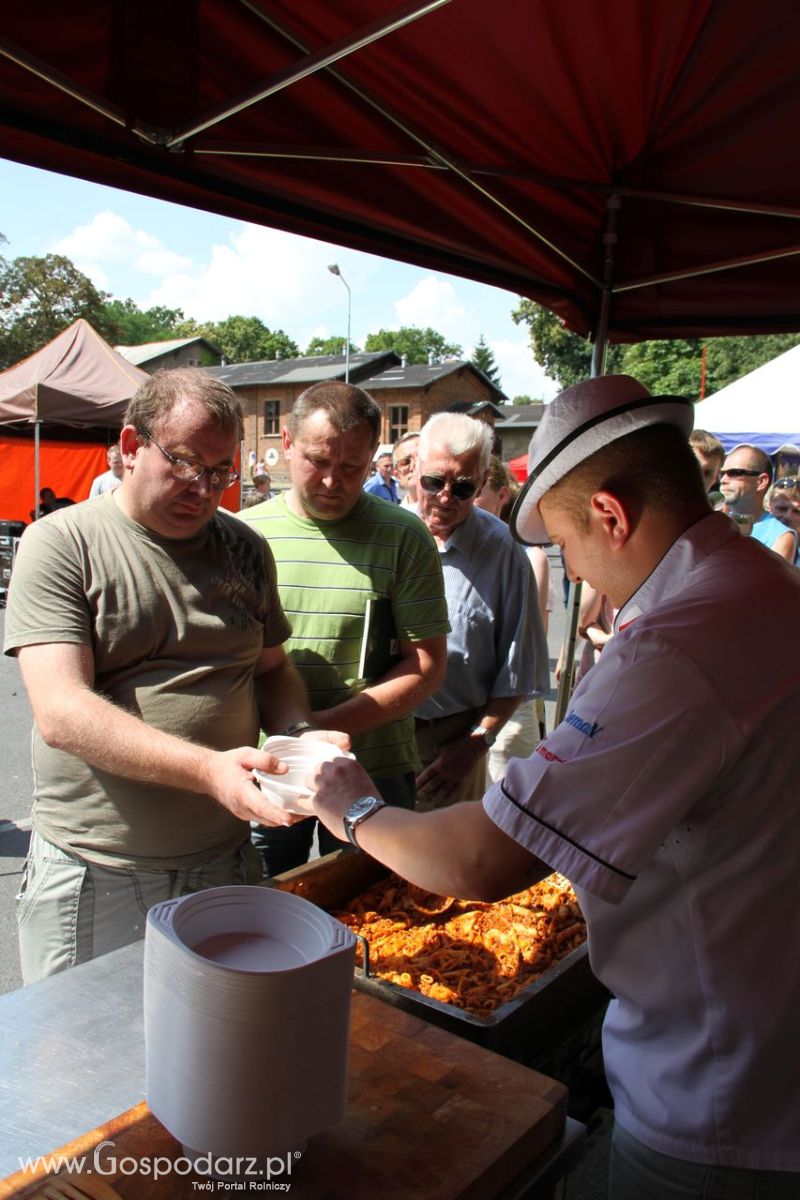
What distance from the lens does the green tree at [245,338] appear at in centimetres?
10431

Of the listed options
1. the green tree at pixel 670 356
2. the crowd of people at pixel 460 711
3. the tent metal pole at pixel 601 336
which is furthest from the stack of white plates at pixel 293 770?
the green tree at pixel 670 356

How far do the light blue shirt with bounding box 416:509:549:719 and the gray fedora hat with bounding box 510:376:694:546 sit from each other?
1.75m

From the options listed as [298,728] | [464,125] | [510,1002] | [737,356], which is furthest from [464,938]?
[737,356]

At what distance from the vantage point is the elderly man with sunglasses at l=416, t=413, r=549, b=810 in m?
3.29

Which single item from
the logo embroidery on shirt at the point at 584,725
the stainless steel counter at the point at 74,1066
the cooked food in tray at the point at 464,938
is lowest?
the cooked food in tray at the point at 464,938

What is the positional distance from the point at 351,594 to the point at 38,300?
43.1 meters

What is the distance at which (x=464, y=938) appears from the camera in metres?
2.16

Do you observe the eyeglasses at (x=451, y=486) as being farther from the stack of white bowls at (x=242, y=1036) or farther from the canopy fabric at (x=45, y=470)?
the canopy fabric at (x=45, y=470)

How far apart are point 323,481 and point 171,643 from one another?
2.95 feet

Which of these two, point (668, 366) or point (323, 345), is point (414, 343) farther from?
point (668, 366)

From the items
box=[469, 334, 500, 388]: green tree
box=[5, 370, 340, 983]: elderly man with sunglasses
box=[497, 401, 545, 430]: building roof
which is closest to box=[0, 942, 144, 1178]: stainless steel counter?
box=[5, 370, 340, 983]: elderly man with sunglasses

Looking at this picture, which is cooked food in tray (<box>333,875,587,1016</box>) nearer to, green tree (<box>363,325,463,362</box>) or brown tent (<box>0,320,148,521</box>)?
brown tent (<box>0,320,148,521</box>)

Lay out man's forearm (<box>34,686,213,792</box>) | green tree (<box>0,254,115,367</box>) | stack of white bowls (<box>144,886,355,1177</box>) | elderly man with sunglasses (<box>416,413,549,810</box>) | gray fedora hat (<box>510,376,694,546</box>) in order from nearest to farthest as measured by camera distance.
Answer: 1. stack of white bowls (<box>144,886,355,1177</box>)
2. gray fedora hat (<box>510,376,694,546</box>)
3. man's forearm (<box>34,686,213,792</box>)
4. elderly man with sunglasses (<box>416,413,549,810</box>)
5. green tree (<box>0,254,115,367</box>)

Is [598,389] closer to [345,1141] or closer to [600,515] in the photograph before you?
[600,515]
